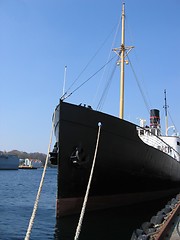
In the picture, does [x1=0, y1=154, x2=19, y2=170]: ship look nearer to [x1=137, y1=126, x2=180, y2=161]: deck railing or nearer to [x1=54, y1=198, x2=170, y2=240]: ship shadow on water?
[x1=137, y1=126, x2=180, y2=161]: deck railing

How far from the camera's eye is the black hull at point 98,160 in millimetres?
10383

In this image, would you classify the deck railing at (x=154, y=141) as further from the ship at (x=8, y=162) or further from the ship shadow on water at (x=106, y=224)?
the ship at (x=8, y=162)

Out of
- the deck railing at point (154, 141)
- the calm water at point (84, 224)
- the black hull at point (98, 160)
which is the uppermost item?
the deck railing at point (154, 141)

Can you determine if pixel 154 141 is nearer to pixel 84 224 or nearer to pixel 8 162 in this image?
pixel 84 224

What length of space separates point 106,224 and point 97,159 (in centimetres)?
219

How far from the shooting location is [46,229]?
32.1ft

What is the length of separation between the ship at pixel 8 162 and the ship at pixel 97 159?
87891mm

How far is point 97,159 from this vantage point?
10930 mm

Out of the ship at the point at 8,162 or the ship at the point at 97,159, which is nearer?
the ship at the point at 97,159

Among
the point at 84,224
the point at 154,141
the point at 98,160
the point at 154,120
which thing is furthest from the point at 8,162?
the point at 84,224

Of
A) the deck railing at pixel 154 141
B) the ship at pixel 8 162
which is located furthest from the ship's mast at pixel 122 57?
the ship at pixel 8 162

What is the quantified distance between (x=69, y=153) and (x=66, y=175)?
73 centimetres

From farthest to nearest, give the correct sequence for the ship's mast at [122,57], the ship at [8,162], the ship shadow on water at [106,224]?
1. the ship at [8,162]
2. the ship's mast at [122,57]
3. the ship shadow on water at [106,224]

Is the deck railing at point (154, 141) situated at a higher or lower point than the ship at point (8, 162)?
lower
